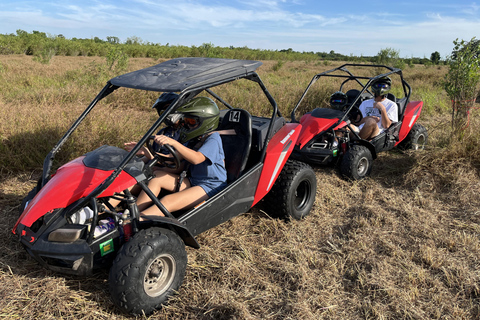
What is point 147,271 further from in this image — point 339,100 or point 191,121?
point 339,100

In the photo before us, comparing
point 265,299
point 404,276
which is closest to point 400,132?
point 404,276

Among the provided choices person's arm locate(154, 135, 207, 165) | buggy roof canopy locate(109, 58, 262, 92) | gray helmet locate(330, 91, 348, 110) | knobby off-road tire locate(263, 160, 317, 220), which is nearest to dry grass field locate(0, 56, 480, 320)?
knobby off-road tire locate(263, 160, 317, 220)

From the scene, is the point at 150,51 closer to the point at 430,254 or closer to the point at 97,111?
the point at 97,111

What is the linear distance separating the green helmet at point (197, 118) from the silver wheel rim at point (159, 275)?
1.00m

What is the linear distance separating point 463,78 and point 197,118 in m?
4.22

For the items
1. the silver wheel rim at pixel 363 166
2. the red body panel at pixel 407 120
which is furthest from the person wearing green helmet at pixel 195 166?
the red body panel at pixel 407 120

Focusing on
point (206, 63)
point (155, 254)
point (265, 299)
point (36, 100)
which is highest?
point (206, 63)

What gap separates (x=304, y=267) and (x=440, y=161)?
298 cm

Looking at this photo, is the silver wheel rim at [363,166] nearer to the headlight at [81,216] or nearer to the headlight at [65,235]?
the headlight at [81,216]

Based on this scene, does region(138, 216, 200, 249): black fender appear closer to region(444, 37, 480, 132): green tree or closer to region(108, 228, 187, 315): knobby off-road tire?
region(108, 228, 187, 315): knobby off-road tire

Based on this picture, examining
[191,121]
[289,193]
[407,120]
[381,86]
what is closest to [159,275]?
[191,121]

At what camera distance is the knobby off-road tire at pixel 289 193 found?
3.38 m

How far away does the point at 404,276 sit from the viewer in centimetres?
267

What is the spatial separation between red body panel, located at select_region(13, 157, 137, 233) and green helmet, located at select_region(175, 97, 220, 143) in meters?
0.65
